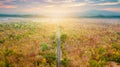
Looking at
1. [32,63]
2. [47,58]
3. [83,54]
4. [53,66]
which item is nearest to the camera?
[53,66]

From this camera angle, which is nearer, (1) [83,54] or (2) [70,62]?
(2) [70,62]

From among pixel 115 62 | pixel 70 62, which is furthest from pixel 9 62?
pixel 115 62

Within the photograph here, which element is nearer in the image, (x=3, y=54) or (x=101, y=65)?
(x=101, y=65)

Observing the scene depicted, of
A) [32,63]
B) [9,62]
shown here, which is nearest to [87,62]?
[32,63]

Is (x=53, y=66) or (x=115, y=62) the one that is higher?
(x=53, y=66)

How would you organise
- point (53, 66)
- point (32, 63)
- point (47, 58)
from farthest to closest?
1. point (47, 58)
2. point (32, 63)
3. point (53, 66)

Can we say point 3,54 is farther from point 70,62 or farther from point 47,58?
point 70,62

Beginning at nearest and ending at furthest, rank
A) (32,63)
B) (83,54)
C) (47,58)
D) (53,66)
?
(53,66)
(32,63)
(47,58)
(83,54)

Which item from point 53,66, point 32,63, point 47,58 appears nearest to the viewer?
point 53,66

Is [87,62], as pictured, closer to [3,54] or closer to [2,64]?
[2,64]
